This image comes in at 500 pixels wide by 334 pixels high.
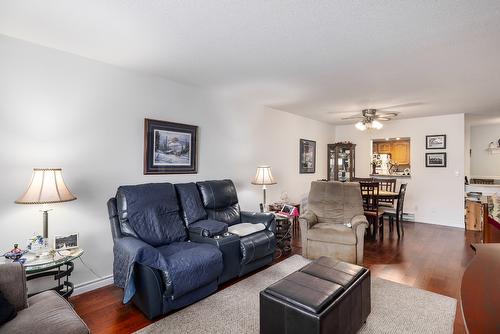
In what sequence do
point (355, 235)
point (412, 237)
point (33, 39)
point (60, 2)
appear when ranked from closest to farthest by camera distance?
point (60, 2), point (33, 39), point (355, 235), point (412, 237)

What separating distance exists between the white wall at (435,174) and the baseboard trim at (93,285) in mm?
6095

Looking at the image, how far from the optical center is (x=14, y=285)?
1565 mm

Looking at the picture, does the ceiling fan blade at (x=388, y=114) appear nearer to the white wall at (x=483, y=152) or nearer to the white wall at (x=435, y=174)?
the white wall at (x=435, y=174)

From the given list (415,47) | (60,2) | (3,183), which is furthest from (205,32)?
(3,183)

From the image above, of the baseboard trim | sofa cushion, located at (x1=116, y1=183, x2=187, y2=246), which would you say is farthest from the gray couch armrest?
the baseboard trim

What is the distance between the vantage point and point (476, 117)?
5.89m

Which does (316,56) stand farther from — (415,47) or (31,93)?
(31,93)

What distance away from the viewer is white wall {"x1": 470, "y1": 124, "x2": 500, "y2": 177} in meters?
6.99

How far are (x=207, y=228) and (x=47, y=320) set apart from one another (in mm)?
1571

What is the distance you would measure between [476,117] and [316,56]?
18.3 feet

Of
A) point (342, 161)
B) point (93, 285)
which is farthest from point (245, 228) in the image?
point (342, 161)

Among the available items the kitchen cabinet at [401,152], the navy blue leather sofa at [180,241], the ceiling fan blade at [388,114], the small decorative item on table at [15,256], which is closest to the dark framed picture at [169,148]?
the navy blue leather sofa at [180,241]

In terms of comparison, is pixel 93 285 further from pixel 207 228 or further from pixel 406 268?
pixel 406 268

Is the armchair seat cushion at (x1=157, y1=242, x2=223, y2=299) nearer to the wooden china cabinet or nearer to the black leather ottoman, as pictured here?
the black leather ottoman
